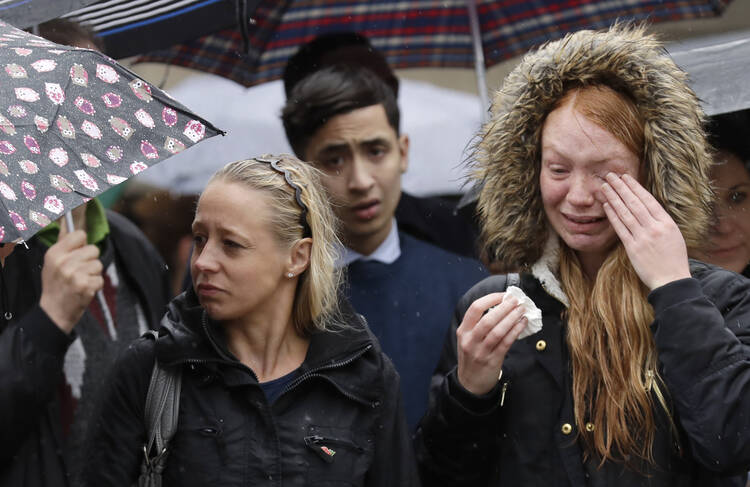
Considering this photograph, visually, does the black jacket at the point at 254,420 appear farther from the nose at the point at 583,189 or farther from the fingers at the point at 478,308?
the nose at the point at 583,189

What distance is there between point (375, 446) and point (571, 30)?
2787 mm

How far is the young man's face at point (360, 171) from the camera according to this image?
4074 millimetres

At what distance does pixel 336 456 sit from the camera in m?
2.99

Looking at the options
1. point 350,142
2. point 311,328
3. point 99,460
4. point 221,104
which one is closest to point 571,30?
point 350,142

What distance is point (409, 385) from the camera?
379 cm

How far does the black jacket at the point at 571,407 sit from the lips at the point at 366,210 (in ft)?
3.04

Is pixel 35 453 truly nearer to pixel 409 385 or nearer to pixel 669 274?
pixel 409 385

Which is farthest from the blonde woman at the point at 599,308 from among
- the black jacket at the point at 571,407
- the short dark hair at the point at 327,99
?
the short dark hair at the point at 327,99

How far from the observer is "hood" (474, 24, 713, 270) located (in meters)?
2.96

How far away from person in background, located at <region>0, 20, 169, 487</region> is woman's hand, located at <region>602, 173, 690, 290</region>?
173cm

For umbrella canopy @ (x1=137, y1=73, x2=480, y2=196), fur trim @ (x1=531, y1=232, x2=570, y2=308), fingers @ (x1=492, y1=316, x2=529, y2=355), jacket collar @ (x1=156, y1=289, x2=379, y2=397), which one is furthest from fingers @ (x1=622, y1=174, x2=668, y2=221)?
umbrella canopy @ (x1=137, y1=73, x2=480, y2=196)

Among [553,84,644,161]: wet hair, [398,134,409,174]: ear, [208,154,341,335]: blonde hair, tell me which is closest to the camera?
[553,84,644,161]: wet hair

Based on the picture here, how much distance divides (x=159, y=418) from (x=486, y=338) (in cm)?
96

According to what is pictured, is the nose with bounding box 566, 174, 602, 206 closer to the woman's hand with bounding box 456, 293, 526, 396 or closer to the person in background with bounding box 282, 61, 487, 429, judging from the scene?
the woman's hand with bounding box 456, 293, 526, 396
